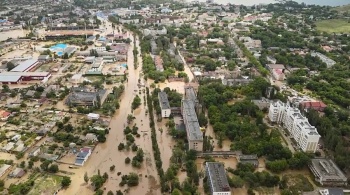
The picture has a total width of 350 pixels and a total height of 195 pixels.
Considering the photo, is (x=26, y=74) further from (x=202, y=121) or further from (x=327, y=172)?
(x=327, y=172)

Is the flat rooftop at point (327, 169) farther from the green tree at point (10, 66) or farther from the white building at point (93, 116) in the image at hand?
the green tree at point (10, 66)

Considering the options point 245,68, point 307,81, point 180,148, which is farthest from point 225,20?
point 180,148

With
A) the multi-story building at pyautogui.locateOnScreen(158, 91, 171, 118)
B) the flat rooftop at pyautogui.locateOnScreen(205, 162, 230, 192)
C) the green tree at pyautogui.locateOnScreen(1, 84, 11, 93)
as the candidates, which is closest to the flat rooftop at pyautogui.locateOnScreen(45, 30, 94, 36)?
the green tree at pyautogui.locateOnScreen(1, 84, 11, 93)

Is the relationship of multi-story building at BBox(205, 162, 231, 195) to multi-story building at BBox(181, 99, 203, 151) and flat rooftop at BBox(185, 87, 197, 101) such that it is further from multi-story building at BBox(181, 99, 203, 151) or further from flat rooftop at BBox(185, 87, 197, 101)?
flat rooftop at BBox(185, 87, 197, 101)

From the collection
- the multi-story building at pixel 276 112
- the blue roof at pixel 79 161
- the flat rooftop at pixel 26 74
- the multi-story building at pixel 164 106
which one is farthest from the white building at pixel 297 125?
the flat rooftop at pixel 26 74

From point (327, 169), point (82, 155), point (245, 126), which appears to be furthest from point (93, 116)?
point (327, 169)
